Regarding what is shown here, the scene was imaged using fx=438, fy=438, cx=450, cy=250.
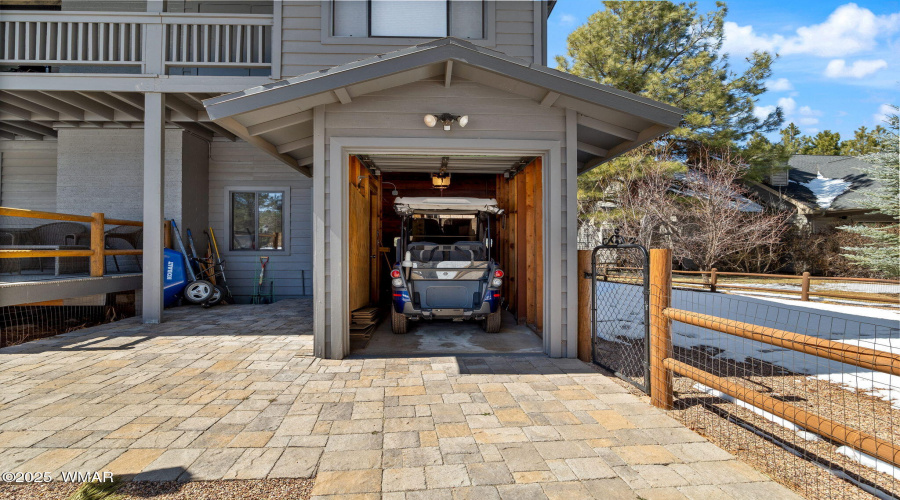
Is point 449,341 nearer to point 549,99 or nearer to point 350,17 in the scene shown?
point 549,99

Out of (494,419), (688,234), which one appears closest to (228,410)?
(494,419)

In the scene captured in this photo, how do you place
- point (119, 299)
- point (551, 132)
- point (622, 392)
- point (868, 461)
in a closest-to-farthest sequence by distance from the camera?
point (868, 461) → point (622, 392) → point (551, 132) → point (119, 299)

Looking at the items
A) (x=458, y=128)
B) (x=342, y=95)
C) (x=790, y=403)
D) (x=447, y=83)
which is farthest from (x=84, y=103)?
(x=790, y=403)

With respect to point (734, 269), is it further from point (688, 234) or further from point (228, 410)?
point (228, 410)

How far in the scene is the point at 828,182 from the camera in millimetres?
18891

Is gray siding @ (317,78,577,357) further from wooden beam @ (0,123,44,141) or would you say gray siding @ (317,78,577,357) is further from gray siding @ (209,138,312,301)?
wooden beam @ (0,123,44,141)

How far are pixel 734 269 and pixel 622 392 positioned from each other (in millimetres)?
15229

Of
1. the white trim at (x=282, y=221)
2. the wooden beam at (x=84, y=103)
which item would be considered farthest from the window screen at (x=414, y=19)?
the wooden beam at (x=84, y=103)

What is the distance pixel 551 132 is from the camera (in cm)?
486

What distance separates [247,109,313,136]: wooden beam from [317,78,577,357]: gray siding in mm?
286

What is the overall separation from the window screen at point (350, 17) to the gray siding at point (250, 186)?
3.43m

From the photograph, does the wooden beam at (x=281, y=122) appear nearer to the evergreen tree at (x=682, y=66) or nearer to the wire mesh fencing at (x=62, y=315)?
the wire mesh fencing at (x=62, y=315)

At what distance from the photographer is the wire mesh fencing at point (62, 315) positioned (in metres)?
6.35

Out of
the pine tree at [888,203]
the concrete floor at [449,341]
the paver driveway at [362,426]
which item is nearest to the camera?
the paver driveway at [362,426]
